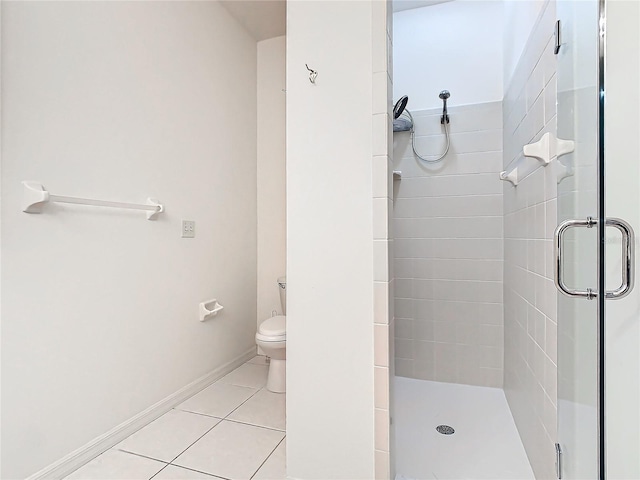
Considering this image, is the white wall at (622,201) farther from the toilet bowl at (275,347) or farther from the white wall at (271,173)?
the white wall at (271,173)

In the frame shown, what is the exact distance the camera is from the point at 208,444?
69.1 inches

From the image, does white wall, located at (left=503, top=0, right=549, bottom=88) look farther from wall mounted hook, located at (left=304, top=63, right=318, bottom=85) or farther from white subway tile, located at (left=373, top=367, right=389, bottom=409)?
white subway tile, located at (left=373, top=367, right=389, bottom=409)

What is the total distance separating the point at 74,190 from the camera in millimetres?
1607

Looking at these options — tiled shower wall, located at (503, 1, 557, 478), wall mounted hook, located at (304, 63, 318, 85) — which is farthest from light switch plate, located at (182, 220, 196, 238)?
tiled shower wall, located at (503, 1, 557, 478)

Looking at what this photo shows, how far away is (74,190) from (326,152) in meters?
1.12

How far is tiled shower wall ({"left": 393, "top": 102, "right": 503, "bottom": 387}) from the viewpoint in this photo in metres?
2.38

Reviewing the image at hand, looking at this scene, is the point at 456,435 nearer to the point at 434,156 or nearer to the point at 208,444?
the point at 208,444

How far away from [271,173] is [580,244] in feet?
7.76

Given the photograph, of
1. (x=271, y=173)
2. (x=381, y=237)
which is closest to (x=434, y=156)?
(x=271, y=173)

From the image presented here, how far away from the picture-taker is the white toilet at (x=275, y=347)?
2.21 metres

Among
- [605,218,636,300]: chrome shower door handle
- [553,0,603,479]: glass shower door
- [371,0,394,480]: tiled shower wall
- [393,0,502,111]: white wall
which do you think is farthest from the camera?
[393,0,502,111]: white wall

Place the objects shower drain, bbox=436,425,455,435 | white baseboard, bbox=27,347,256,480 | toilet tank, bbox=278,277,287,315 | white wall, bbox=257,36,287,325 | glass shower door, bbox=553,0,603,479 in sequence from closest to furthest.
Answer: glass shower door, bbox=553,0,603,479 → white baseboard, bbox=27,347,256,480 → shower drain, bbox=436,425,455,435 → toilet tank, bbox=278,277,287,315 → white wall, bbox=257,36,287,325

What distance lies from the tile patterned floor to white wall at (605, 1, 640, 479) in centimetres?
119

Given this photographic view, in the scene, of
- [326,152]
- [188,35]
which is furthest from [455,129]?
[188,35]
